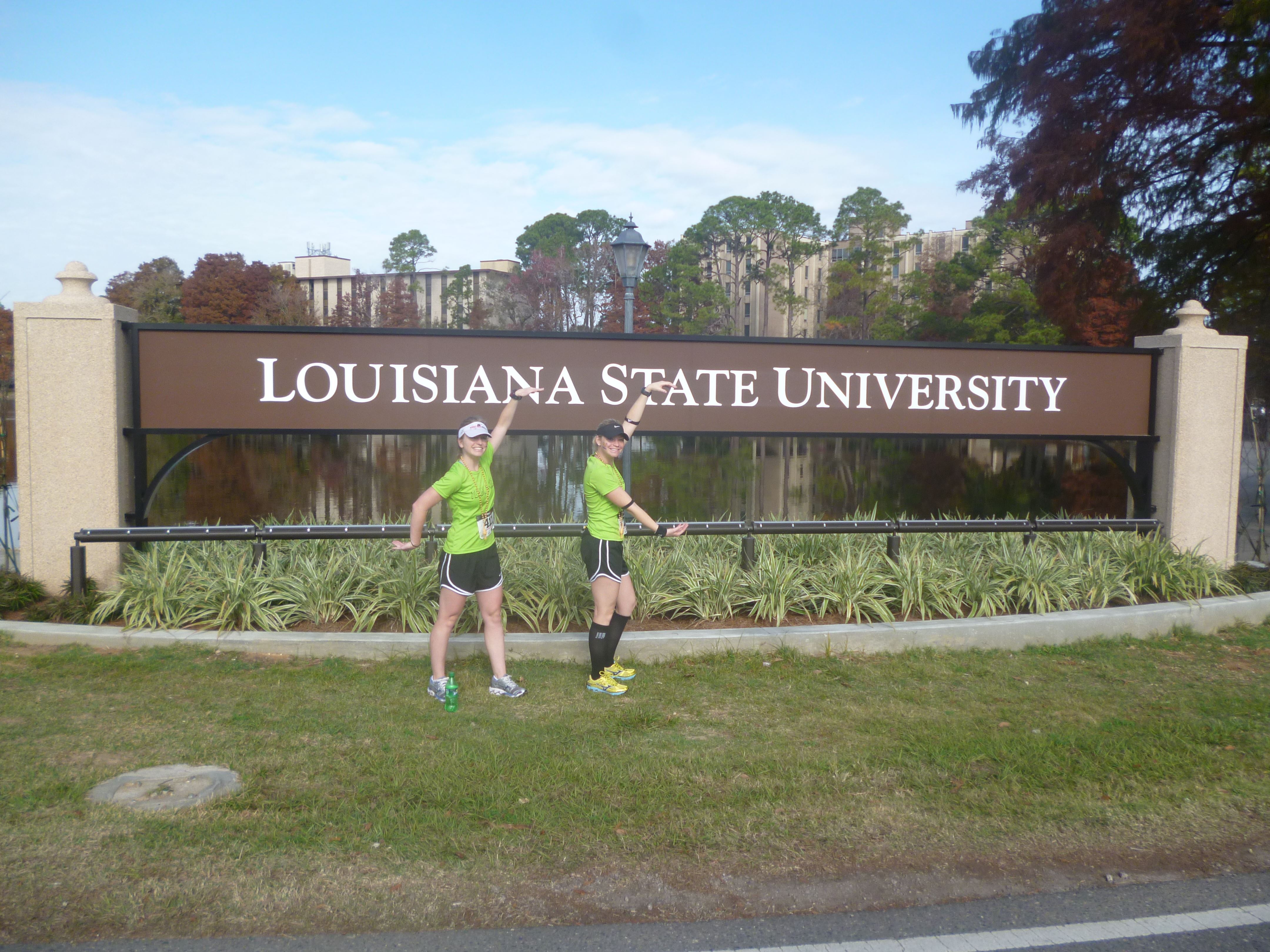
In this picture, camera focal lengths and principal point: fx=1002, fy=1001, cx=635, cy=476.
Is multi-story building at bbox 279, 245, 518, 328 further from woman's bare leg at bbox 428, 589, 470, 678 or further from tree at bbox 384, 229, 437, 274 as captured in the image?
woman's bare leg at bbox 428, 589, 470, 678

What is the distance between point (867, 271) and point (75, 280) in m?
53.5

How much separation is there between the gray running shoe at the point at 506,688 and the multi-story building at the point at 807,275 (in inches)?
2113

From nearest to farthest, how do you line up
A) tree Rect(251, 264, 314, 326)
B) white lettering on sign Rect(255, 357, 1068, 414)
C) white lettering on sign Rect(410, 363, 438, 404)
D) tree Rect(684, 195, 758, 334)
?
white lettering on sign Rect(255, 357, 1068, 414), white lettering on sign Rect(410, 363, 438, 404), tree Rect(251, 264, 314, 326), tree Rect(684, 195, 758, 334)

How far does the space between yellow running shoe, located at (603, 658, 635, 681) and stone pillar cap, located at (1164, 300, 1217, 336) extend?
6.79m

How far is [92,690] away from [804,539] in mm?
5701

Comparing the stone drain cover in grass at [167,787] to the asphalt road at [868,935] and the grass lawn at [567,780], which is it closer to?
the grass lawn at [567,780]

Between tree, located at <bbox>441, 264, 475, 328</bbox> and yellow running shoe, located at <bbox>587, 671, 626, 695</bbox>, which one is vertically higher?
tree, located at <bbox>441, 264, 475, 328</bbox>

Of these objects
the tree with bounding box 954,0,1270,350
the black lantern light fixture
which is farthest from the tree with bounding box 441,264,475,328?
the black lantern light fixture

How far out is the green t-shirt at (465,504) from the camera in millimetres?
5711

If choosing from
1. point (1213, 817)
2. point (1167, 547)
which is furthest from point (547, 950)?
point (1167, 547)

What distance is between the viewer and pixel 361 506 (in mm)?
18156

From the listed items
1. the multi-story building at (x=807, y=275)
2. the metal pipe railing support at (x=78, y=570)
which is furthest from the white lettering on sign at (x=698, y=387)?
the multi-story building at (x=807, y=275)

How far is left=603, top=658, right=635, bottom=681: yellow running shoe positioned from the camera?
20.2 ft

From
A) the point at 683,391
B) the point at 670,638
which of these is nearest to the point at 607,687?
the point at 670,638
